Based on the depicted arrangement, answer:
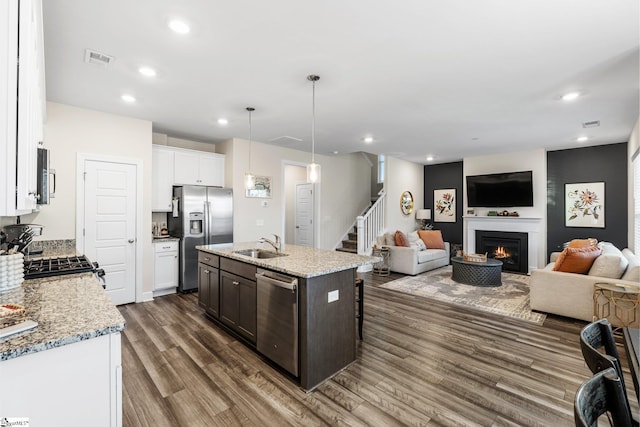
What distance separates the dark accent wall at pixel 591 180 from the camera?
5766mm

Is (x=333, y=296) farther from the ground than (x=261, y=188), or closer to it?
closer to it

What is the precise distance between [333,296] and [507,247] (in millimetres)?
6115

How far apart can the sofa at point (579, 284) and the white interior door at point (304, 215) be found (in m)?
4.54

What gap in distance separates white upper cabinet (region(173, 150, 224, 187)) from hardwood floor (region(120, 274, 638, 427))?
8.05 feet

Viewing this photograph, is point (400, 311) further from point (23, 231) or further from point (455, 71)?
point (23, 231)

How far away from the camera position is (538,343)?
3141 millimetres

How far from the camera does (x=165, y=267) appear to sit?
189 inches

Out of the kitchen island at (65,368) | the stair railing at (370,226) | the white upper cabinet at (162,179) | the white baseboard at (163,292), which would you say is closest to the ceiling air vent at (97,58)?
the white upper cabinet at (162,179)

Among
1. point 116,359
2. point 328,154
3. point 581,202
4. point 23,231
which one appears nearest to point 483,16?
point 116,359

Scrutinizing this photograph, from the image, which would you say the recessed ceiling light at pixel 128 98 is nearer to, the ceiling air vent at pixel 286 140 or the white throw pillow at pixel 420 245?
the ceiling air vent at pixel 286 140

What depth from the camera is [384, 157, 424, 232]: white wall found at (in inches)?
293

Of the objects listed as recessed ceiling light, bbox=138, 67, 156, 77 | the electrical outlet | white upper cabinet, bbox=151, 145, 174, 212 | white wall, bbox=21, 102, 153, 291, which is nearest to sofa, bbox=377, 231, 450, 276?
the electrical outlet

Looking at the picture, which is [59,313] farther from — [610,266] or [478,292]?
[478,292]

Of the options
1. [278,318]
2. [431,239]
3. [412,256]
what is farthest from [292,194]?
[278,318]
